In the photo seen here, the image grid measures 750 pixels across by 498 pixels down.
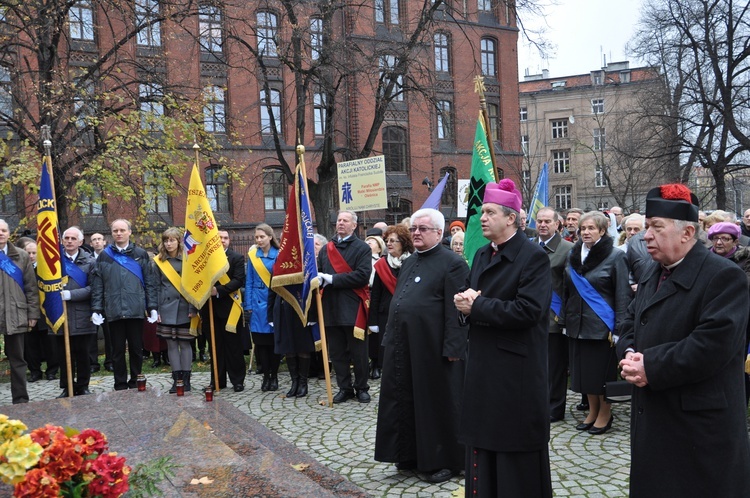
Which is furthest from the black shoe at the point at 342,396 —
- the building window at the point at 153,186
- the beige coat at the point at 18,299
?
the building window at the point at 153,186

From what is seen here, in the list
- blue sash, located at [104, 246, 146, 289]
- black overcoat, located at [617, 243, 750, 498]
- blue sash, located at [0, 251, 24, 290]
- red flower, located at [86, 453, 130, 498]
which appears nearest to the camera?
red flower, located at [86, 453, 130, 498]

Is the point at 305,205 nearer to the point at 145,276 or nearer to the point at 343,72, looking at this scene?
the point at 145,276

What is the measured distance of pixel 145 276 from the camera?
9.17 meters

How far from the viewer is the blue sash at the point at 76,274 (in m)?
9.19

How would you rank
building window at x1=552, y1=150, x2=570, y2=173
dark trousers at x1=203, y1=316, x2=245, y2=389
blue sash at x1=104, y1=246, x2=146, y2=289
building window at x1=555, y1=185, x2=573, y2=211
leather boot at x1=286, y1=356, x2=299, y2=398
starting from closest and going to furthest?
1. leather boot at x1=286, y1=356, x2=299, y2=398
2. blue sash at x1=104, y1=246, x2=146, y2=289
3. dark trousers at x1=203, y1=316, x2=245, y2=389
4. building window at x1=555, y1=185, x2=573, y2=211
5. building window at x1=552, y1=150, x2=570, y2=173

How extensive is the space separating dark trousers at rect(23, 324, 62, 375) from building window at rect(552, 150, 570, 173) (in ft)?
191

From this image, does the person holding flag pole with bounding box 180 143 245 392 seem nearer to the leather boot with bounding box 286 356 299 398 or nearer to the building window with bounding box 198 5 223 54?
the leather boot with bounding box 286 356 299 398

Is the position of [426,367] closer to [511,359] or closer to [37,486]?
[511,359]

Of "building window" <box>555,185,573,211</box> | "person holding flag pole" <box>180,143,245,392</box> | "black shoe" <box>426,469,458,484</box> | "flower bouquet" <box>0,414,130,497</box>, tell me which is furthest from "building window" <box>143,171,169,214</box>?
"building window" <box>555,185,573,211</box>

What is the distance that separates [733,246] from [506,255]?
11.7 ft

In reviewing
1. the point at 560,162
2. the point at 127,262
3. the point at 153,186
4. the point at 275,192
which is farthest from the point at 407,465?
the point at 560,162

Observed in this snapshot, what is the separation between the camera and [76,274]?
9219 mm

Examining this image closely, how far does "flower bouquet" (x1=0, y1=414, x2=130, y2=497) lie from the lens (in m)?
2.64

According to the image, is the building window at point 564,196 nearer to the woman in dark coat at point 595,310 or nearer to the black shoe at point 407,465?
the woman in dark coat at point 595,310
